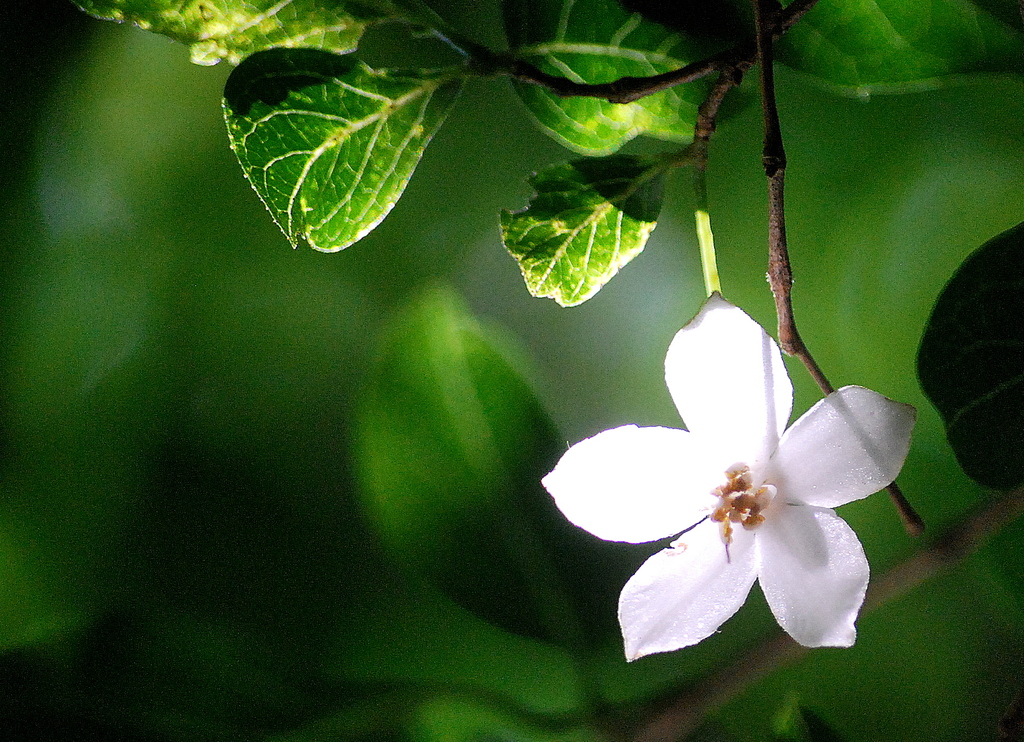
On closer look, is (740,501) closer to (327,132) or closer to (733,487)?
(733,487)

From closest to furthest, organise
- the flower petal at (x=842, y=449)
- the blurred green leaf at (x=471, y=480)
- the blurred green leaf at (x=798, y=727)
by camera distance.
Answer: the flower petal at (x=842, y=449), the blurred green leaf at (x=798, y=727), the blurred green leaf at (x=471, y=480)

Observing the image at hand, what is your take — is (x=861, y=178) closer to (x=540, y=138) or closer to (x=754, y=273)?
(x=754, y=273)

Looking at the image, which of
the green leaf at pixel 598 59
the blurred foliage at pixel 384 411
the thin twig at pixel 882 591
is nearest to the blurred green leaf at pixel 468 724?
the blurred foliage at pixel 384 411

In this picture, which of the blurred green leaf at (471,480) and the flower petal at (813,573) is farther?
the blurred green leaf at (471,480)

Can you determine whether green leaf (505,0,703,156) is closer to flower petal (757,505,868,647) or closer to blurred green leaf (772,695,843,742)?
flower petal (757,505,868,647)

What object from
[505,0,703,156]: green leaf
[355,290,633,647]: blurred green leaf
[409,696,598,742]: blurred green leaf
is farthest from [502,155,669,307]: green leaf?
[409,696,598,742]: blurred green leaf

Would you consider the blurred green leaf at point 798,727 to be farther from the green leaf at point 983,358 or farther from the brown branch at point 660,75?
the brown branch at point 660,75

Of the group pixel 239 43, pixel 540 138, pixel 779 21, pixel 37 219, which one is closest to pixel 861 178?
pixel 540 138
